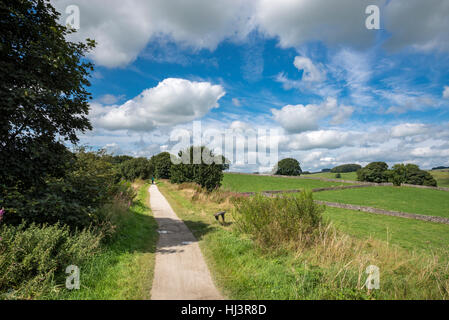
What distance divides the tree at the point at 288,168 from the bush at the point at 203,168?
194 feet

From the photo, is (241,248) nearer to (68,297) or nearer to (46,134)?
(68,297)

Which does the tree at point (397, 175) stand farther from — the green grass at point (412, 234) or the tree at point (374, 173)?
the green grass at point (412, 234)

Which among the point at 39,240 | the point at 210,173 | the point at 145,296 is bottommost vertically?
the point at 145,296

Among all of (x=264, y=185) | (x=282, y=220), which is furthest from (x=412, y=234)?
(x=264, y=185)

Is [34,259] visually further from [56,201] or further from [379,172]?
[379,172]

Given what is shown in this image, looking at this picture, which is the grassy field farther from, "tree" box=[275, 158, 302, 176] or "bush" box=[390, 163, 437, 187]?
"bush" box=[390, 163, 437, 187]

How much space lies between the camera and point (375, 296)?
396 cm

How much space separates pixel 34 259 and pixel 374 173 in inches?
3249

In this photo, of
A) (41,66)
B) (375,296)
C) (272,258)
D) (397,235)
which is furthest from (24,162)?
(397,235)

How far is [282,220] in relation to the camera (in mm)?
6973

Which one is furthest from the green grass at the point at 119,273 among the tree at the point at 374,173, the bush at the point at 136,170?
the tree at the point at 374,173

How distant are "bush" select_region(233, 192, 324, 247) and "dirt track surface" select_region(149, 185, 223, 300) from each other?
6.97 ft

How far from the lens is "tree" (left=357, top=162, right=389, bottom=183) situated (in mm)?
66562
